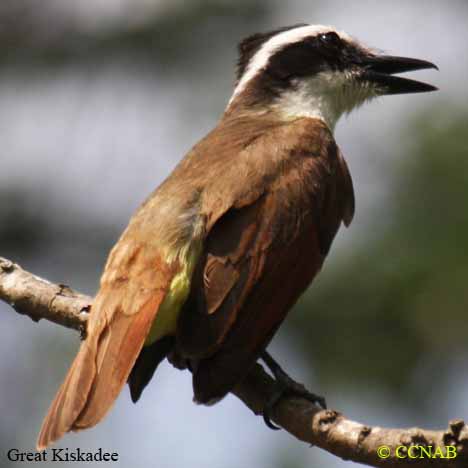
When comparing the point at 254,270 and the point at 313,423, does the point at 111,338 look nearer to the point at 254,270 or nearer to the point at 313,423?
the point at 254,270

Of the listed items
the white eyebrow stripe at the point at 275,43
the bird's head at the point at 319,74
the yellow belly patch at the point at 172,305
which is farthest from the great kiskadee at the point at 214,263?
the white eyebrow stripe at the point at 275,43

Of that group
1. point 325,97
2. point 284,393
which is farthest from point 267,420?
point 325,97

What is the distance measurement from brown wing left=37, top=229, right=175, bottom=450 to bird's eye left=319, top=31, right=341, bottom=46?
6.27ft

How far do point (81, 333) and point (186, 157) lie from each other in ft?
3.38

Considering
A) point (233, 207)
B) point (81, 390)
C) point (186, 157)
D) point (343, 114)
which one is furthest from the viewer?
point (343, 114)

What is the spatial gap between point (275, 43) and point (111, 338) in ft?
7.69

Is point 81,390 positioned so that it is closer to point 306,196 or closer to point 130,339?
point 130,339

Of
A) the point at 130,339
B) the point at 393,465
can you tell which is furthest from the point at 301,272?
the point at 393,465

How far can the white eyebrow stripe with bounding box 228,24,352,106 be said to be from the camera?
6.80 metres

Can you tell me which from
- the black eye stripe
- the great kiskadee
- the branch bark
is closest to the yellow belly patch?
the great kiskadee

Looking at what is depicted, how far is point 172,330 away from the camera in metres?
5.19

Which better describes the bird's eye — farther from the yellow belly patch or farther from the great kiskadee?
the yellow belly patch

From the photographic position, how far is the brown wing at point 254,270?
5078mm

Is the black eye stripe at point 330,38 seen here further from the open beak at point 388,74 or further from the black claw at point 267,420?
the black claw at point 267,420
